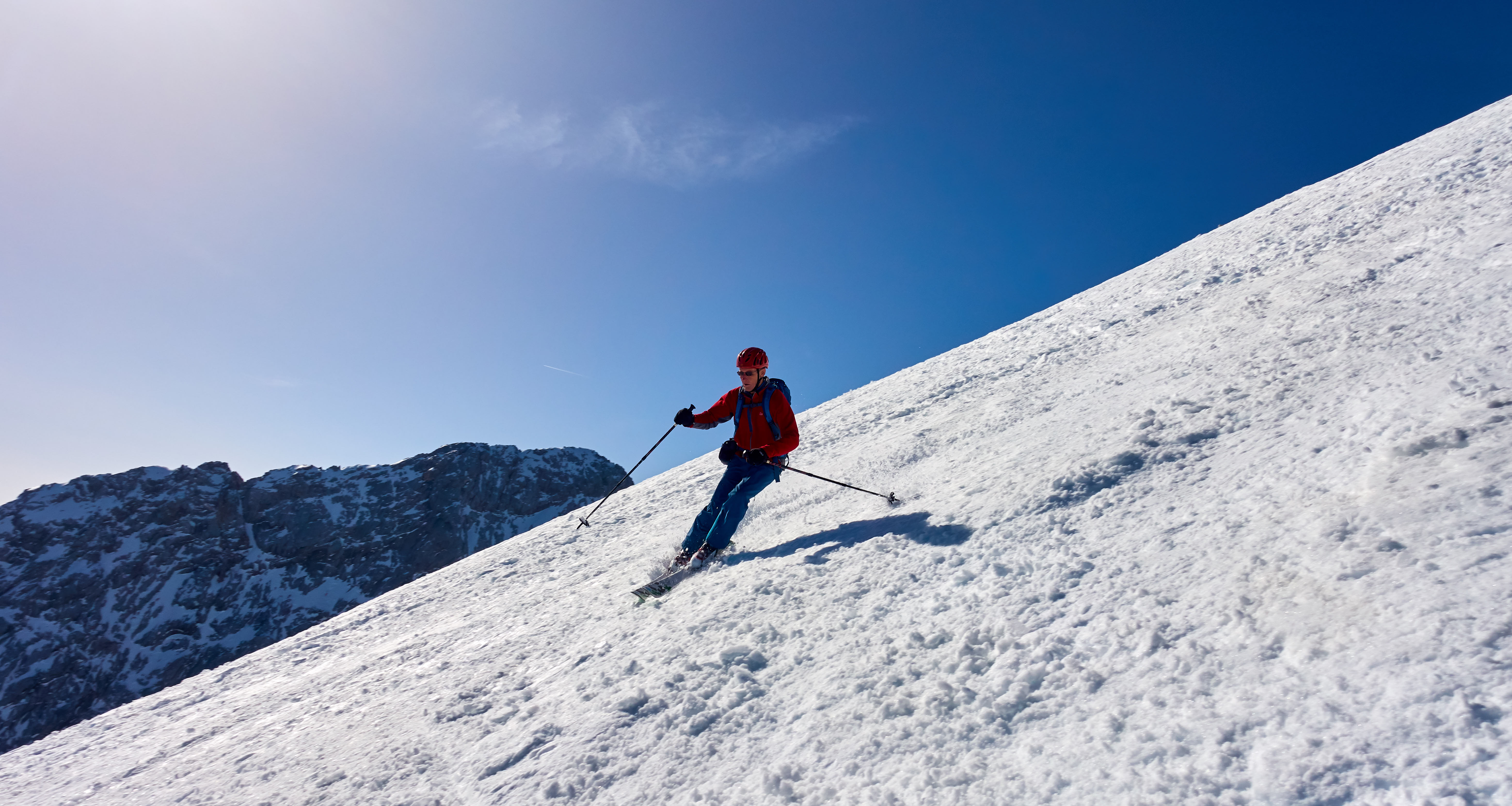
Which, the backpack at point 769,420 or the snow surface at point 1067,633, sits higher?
the backpack at point 769,420

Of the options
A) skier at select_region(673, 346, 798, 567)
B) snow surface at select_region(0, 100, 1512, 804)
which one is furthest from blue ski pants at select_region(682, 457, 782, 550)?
snow surface at select_region(0, 100, 1512, 804)

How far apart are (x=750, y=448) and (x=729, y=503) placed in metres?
0.74

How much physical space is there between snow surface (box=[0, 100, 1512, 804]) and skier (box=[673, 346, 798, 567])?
0.55 metres

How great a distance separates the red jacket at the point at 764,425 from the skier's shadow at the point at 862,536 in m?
1.02

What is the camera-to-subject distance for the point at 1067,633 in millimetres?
3387

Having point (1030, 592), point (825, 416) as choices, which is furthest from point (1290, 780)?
point (825, 416)

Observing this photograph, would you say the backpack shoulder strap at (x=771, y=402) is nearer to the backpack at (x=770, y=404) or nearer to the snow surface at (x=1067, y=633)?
the backpack at (x=770, y=404)

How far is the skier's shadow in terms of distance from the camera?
16.9ft

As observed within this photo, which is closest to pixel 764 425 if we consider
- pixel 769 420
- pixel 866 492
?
pixel 769 420

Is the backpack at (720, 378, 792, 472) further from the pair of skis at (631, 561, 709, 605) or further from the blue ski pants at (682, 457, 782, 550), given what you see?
the pair of skis at (631, 561, 709, 605)

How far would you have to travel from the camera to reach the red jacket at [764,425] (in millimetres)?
6953

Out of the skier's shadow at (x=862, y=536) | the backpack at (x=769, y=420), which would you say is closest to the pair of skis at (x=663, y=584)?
the skier's shadow at (x=862, y=536)

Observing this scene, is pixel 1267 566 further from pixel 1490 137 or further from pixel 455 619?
pixel 1490 137

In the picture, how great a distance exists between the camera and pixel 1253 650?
2.79 metres
